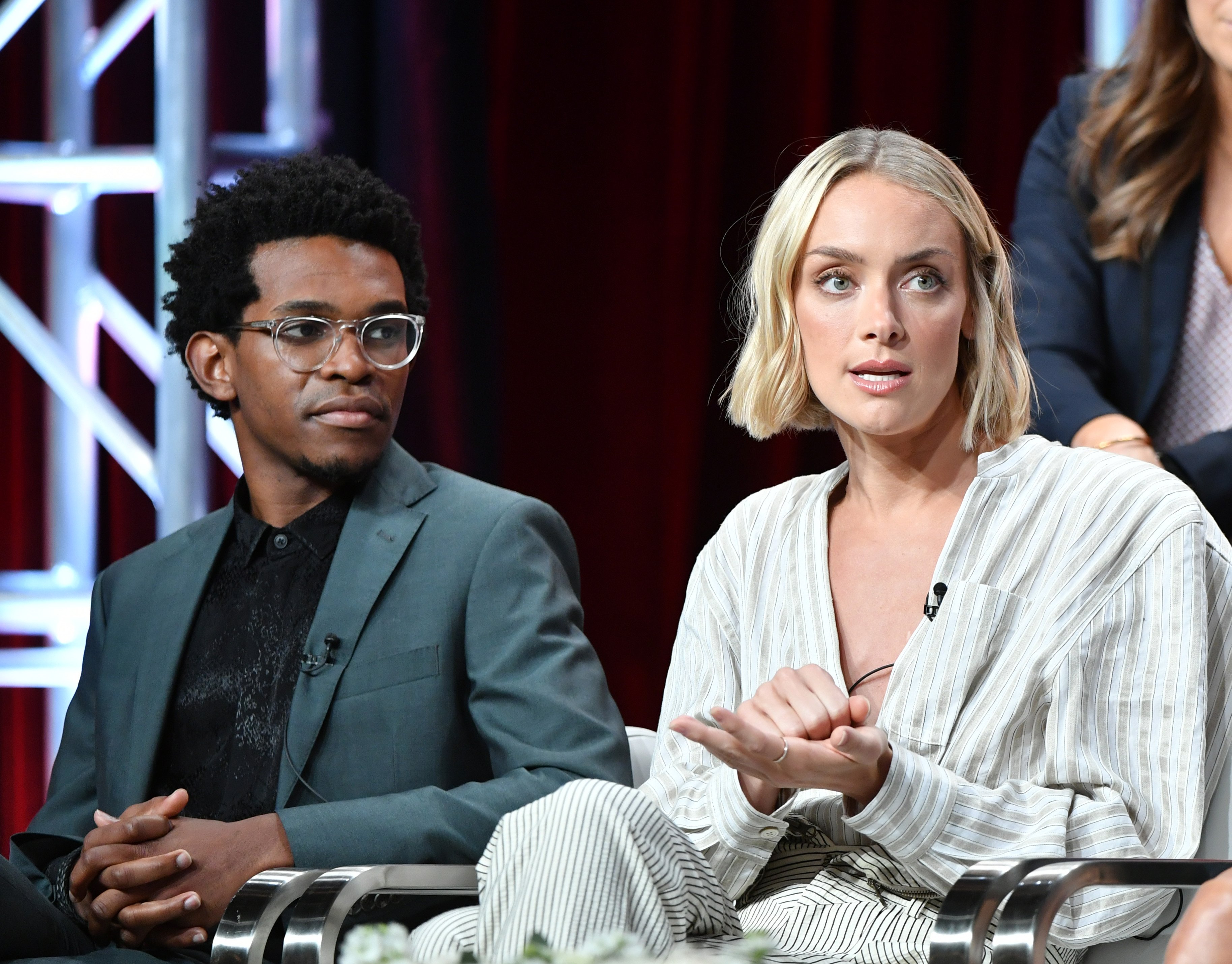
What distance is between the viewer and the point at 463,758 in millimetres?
2246

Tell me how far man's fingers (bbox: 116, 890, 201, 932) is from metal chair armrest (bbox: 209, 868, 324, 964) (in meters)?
0.15

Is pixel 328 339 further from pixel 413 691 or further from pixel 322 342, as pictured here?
pixel 413 691

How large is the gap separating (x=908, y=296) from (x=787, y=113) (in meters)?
1.83

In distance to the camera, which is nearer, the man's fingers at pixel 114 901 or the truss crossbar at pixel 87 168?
the man's fingers at pixel 114 901

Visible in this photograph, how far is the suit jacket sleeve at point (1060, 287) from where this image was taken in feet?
9.04

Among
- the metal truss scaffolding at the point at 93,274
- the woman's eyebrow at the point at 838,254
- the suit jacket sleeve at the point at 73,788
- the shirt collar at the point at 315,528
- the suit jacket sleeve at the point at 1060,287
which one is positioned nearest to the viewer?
the woman's eyebrow at the point at 838,254

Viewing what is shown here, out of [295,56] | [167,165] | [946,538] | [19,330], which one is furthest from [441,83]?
[946,538]

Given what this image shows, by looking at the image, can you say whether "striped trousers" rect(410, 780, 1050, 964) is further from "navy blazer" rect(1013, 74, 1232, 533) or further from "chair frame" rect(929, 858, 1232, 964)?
"navy blazer" rect(1013, 74, 1232, 533)

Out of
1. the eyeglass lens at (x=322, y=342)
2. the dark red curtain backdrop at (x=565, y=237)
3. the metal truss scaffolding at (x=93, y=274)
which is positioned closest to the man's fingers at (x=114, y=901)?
the eyeglass lens at (x=322, y=342)

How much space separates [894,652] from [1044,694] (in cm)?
22

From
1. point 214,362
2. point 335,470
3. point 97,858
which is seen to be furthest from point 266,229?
point 97,858

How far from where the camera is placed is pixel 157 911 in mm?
1970

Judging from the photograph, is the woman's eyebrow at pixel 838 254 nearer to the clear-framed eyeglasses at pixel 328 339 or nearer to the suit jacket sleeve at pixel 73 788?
the clear-framed eyeglasses at pixel 328 339

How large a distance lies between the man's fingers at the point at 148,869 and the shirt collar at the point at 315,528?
1.85 feet
